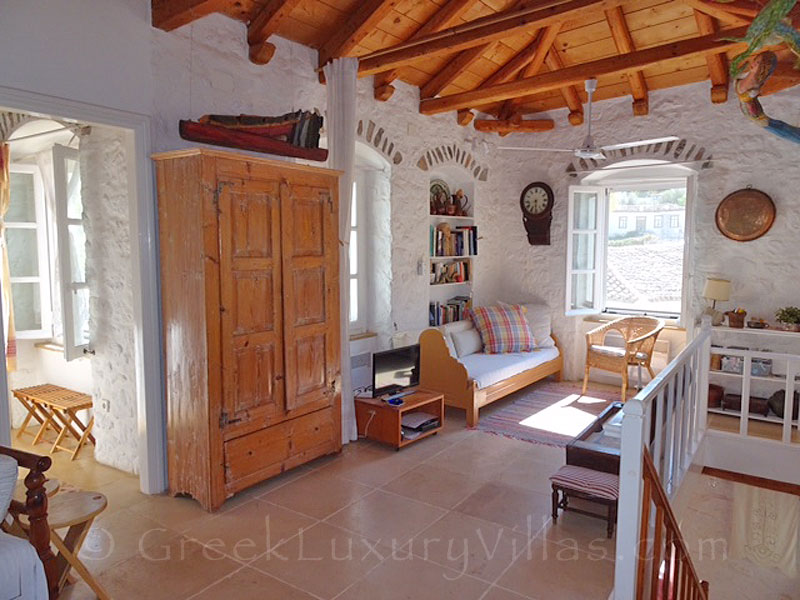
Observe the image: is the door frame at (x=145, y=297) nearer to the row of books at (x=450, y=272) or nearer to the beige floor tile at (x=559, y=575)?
the beige floor tile at (x=559, y=575)

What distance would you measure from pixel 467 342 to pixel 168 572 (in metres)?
3.67

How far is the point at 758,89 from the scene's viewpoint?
2.64m

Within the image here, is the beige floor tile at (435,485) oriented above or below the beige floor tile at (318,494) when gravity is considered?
below

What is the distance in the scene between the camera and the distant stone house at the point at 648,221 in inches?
256

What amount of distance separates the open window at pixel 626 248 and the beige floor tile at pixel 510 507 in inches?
136

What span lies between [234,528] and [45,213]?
3542 millimetres

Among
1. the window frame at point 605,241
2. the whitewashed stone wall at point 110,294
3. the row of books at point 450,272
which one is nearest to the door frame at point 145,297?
the whitewashed stone wall at point 110,294

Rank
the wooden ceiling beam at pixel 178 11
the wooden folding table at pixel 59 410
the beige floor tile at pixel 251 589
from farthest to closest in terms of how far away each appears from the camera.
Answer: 1. the wooden folding table at pixel 59 410
2. the wooden ceiling beam at pixel 178 11
3. the beige floor tile at pixel 251 589

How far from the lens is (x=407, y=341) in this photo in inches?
222

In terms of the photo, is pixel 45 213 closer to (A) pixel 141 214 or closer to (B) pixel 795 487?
(A) pixel 141 214

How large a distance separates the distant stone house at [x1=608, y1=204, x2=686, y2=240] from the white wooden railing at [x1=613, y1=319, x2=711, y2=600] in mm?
2426

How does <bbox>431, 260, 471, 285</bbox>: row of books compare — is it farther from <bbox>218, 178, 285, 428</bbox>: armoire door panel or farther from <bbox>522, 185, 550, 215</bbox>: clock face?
<bbox>218, 178, 285, 428</bbox>: armoire door panel

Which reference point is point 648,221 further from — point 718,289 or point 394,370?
point 394,370

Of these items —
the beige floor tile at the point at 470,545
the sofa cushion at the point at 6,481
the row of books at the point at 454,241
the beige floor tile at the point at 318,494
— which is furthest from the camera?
the row of books at the point at 454,241
